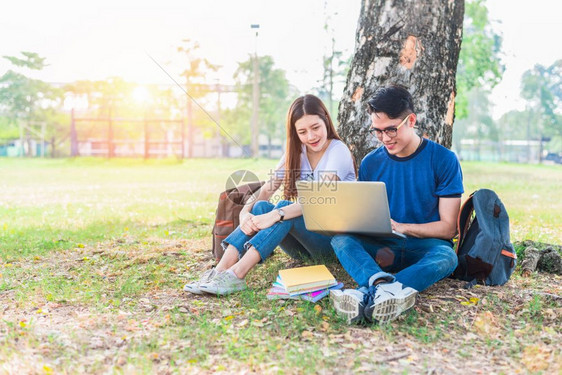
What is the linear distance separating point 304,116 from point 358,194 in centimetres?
78

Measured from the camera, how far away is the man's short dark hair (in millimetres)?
3377

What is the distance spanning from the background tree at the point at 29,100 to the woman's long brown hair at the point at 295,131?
30.0 m

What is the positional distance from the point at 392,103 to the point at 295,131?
777mm

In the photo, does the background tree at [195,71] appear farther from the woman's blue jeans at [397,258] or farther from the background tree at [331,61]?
the woman's blue jeans at [397,258]

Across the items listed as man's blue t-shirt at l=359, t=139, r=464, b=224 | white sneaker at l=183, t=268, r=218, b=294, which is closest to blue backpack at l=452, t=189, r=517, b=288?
man's blue t-shirt at l=359, t=139, r=464, b=224

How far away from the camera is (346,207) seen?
3352 millimetres

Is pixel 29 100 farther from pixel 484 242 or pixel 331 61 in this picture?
pixel 484 242

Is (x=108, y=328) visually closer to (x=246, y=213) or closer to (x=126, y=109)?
(x=246, y=213)

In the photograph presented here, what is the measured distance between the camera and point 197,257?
504cm

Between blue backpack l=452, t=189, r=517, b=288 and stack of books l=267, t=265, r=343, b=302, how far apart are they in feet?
2.81

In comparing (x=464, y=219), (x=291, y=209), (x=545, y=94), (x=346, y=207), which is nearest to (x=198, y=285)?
(x=291, y=209)

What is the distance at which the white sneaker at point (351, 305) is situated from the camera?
302 cm

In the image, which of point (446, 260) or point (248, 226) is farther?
point (248, 226)

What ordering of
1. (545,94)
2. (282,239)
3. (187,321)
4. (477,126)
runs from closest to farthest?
(187,321)
(282,239)
(545,94)
(477,126)
